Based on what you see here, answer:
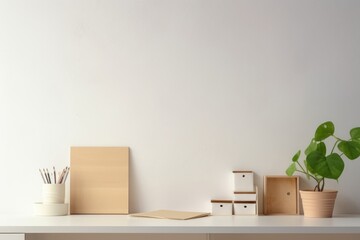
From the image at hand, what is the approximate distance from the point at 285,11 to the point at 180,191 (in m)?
0.97

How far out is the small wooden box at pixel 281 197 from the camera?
8.43 feet

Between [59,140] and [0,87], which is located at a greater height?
[0,87]

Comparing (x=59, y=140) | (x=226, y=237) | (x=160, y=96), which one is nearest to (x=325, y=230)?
(x=226, y=237)

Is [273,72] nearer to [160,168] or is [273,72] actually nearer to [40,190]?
[160,168]

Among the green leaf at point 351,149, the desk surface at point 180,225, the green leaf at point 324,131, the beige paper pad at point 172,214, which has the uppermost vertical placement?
the green leaf at point 324,131

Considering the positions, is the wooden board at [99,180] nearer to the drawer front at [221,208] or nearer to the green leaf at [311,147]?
the drawer front at [221,208]

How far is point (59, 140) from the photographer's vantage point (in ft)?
8.63

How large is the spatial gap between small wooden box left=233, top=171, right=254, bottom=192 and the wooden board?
1.64 feet

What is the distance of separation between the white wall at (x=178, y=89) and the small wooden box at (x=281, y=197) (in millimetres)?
62

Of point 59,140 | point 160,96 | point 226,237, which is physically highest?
point 160,96

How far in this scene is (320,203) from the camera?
2.41 m

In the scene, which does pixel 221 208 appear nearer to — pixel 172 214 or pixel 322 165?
pixel 172 214

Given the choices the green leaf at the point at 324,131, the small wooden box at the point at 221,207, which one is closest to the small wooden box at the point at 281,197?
the small wooden box at the point at 221,207

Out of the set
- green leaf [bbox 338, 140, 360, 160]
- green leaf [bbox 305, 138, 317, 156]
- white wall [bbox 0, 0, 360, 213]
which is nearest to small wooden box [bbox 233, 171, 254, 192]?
white wall [bbox 0, 0, 360, 213]
